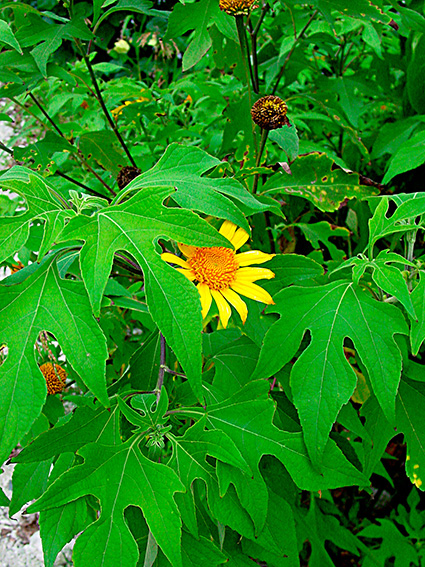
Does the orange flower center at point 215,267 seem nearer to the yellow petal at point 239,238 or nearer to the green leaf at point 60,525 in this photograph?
the yellow petal at point 239,238

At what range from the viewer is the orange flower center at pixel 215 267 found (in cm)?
71

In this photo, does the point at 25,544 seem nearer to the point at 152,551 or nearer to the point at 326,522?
the point at 326,522

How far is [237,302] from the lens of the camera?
69 centimetres

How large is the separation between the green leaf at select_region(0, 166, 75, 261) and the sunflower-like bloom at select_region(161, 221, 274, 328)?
155 mm

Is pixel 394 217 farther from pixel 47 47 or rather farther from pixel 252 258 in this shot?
pixel 47 47

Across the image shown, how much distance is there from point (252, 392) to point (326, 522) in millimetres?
793

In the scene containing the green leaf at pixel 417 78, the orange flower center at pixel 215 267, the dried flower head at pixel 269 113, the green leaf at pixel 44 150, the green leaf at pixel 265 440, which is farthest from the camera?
the green leaf at pixel 417 78

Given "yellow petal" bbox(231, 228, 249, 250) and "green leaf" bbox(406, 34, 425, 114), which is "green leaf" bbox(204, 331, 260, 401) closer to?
"yellow petal" bbox(231, 228, 249, 250)

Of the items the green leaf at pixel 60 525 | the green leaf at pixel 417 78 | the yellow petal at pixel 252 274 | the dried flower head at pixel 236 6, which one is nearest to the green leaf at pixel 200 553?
the green leaf at pixel 60 525

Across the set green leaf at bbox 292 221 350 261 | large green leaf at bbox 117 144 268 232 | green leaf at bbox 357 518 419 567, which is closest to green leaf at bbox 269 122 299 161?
green leaf at bbox 292 221 350 261

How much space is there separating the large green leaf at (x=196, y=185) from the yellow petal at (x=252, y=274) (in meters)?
0.10

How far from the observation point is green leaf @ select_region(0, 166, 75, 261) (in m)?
0.55

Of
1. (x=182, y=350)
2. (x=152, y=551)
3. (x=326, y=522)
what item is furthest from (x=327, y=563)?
(x=182, y=350)

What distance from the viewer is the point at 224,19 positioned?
3.00ft
